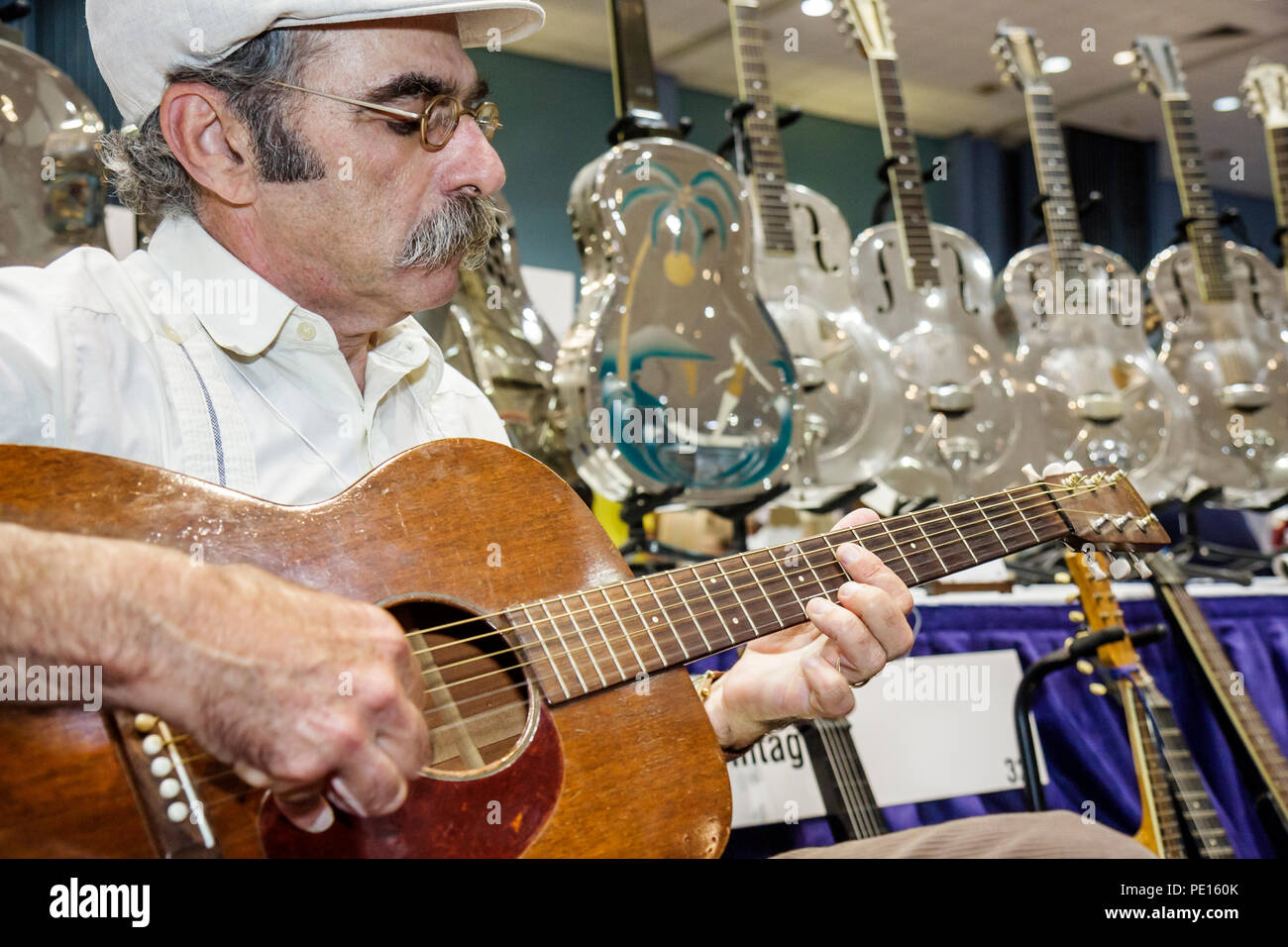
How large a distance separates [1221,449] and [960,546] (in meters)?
2.36

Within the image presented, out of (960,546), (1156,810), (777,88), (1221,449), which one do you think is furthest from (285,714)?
(777,88)

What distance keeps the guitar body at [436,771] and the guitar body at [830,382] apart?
148cm

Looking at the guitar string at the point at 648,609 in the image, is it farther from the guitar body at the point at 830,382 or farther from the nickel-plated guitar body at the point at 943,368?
the nickel-plated guitar body at the point at 943,368

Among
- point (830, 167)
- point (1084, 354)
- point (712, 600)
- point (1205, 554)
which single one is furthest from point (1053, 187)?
point (830, 167)

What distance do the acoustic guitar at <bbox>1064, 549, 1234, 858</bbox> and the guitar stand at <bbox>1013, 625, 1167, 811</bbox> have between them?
0.12 feet

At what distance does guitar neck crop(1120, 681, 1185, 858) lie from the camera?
1810 mm

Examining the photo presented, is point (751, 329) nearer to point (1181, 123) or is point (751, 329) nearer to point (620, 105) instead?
point (620, 105)

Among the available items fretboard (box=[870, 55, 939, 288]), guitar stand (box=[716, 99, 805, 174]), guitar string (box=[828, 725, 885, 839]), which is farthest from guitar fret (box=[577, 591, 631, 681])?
fretboard (box=[870, 55, 939, 288])

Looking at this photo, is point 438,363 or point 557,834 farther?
point 438,363

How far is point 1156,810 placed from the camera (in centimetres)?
184

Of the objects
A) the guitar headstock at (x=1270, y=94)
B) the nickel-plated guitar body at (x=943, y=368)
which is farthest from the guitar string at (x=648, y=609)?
the guitar headstock at (x=1270, y=94)

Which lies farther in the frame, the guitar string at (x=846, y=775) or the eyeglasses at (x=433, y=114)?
the guitar string at (x=846, y=775)

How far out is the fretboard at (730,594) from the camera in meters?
0.95

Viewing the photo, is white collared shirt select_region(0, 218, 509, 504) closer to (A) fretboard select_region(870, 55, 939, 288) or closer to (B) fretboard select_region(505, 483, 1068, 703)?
(B) fretboard select_region(505, 483, 1068, 703)
